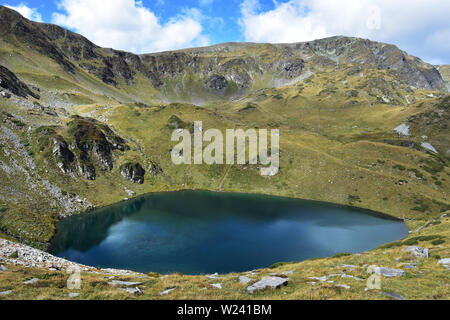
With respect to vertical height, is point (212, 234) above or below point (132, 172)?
below

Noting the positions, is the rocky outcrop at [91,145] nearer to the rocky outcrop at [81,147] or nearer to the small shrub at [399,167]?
the rocky outcrop at [81,147]

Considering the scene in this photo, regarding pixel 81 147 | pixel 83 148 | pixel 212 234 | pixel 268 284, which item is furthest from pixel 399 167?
pixel 81 147

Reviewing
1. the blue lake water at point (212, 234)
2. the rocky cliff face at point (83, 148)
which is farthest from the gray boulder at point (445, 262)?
the rocky cliff face at point (83, 148)

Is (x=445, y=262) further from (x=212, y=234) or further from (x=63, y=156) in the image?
(x=63, y=156)
